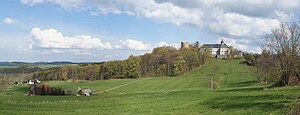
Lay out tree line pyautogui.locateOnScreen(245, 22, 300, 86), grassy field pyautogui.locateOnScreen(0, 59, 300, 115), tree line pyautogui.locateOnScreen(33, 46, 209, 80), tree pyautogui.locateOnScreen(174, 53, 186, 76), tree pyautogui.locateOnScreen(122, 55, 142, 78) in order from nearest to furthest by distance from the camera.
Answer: grassy field pyautogui.locateOnScreen(0, 59, 300, 115), tree line pyautogui.locateOnScreen(245, 22, 300, 86), tree pyautogui.locateOnScreen(174, 53, 186, 76), tree pyautogui.locateOnScreen(122, 55, 142, 78), tree line pyautogui.locateOnScreen(33, 46, 209, 80)

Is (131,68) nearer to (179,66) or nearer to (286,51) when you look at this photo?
(179,66)

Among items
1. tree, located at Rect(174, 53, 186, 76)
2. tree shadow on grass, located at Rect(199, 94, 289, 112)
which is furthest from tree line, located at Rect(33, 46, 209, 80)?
tree shadow on grass, located at Rect(199, 94, 289, 112)

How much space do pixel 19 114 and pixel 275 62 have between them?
139ft

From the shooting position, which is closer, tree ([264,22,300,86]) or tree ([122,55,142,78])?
tree ([264,22,300,86])

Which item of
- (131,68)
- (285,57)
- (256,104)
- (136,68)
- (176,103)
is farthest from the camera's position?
(136,68)

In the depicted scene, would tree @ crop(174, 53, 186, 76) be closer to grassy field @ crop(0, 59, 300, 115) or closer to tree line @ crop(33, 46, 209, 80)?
tree line @ crop(33, 46, 209, 80)

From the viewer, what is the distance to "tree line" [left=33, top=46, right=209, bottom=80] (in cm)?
15362

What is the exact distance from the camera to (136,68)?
155000 millimetres

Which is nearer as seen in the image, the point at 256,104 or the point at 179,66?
the point at 256,104

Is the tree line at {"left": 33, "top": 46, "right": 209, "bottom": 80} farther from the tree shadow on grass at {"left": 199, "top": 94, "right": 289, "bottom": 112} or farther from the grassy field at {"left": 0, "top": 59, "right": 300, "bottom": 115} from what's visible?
the tree shadow on grass at {"left": 199, "top": 94, "right": 289, "bottom": 112}

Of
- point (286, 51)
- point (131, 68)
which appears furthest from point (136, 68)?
point (286, 51)

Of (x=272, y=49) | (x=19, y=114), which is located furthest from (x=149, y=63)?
(x=19, y=114)

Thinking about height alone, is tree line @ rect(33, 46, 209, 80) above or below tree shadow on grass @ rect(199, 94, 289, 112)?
above

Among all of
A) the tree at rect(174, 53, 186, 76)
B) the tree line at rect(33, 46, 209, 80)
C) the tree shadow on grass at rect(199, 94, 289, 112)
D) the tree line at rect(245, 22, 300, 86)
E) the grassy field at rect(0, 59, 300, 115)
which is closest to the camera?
the tree shadow on grass at rect(199, 94, 289, 112)
